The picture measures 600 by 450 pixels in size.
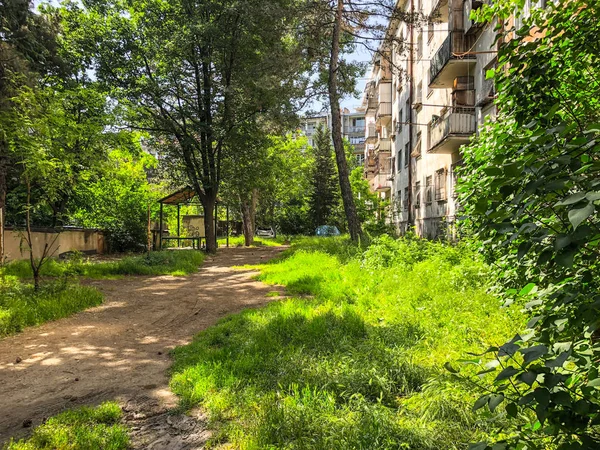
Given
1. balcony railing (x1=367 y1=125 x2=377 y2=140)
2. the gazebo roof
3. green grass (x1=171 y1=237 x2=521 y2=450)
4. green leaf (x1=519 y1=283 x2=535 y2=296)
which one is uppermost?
balcony railing (x1=367 y1=125 x2=377 y2=140)

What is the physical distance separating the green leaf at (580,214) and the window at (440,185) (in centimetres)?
1697

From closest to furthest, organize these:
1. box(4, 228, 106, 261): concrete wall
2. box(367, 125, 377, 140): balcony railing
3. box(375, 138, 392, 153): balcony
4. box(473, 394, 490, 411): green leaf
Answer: box(473, 394, 490, 411): green leaf, box(4, 228, 106, 261): concrete wall, box(375, 138, 392, 153): balcony, box(367, 125, 377, 140): balcony railing

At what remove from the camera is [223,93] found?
770 inches

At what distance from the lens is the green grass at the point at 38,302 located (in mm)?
6309

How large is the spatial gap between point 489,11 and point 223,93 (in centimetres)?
1831

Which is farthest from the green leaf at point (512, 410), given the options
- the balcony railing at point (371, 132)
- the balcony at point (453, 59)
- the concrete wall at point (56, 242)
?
the balcony railing at point (371, 132)

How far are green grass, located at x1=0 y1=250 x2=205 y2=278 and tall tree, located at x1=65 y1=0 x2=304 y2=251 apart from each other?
18.2 ft

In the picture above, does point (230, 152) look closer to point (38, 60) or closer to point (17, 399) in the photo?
point (38, 60)

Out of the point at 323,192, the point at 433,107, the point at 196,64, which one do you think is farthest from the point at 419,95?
the point at 323,192

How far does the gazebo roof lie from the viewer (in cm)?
1889

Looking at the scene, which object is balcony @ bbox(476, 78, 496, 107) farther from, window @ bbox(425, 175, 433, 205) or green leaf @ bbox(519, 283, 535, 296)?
green leaf @ bbox(519, 283, 535, 296)

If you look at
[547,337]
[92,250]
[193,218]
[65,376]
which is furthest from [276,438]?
[193,218]

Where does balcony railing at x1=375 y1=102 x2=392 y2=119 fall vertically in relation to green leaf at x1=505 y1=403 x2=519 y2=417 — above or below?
above

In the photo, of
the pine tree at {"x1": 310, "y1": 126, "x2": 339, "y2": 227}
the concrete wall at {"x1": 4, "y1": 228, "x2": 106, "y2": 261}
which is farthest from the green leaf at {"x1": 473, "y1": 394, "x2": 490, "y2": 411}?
the pine tree at {"x1": 310, "y1": 126, "x2": 339, "y2": 227}
